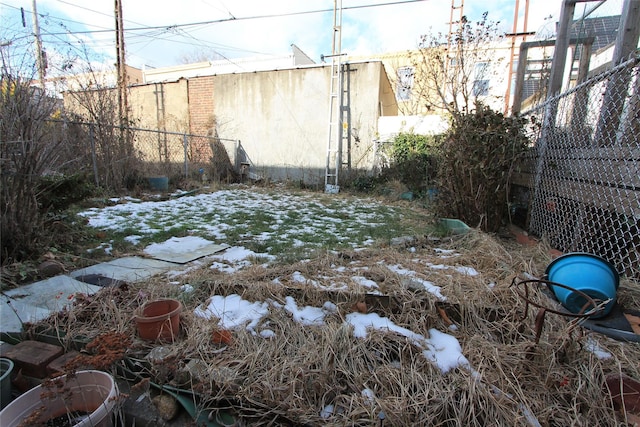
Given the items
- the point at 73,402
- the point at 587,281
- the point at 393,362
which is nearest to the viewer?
the point at 73,402

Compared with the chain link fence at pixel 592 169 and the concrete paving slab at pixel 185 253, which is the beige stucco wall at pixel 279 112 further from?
the concrete paving slab at pixel 185 253

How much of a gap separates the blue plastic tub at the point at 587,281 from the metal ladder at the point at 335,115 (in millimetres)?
6692

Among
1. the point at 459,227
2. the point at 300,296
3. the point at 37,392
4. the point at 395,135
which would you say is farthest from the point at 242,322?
the point at 395,135

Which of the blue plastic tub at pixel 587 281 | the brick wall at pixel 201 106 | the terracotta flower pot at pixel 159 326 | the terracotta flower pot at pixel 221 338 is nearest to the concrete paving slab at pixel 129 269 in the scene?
A: the terracotta flower pot at pixel 159 326

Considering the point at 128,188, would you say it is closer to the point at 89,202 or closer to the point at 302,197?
the point at 89,202

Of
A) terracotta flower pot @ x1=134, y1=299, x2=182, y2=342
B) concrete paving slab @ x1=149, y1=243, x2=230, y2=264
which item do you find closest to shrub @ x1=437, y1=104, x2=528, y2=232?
concrete paving slab @ x1=149, y1=243, x2=230, y2=264

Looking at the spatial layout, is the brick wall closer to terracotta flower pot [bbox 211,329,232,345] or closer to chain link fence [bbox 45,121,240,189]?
chain link fence [bbox 45,121,240,189]

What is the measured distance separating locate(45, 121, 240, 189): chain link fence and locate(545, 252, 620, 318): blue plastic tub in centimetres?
397

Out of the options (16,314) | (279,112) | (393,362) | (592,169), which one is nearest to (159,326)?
(16,314)

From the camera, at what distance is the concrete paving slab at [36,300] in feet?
5.36

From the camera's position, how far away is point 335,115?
29.1 feet

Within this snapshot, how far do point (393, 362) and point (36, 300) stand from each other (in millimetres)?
2164

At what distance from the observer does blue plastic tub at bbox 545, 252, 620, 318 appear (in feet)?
5.07

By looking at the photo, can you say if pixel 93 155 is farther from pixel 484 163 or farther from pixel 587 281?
pixel 587 281
